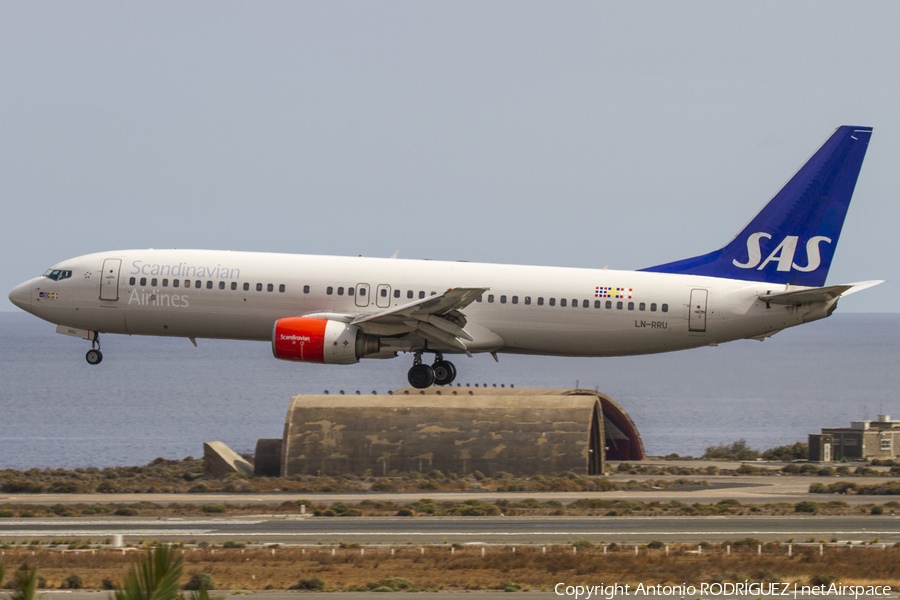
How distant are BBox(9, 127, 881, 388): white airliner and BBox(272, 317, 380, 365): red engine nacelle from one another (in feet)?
0.17

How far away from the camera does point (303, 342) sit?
39.8 metres

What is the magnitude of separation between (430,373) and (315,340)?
4.84m

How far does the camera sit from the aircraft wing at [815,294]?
3981 cm

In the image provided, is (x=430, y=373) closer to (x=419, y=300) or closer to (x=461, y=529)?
(x=419, y=300)

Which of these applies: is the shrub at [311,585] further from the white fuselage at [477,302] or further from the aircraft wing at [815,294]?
the aircraft wing at [815,294]

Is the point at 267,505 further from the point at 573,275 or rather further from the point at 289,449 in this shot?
the point at 573,275

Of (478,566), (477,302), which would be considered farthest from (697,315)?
(478,566)

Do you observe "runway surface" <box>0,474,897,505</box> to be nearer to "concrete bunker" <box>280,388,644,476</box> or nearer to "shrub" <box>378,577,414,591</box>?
"concrete bunker" <box>280,388,644,476</box>

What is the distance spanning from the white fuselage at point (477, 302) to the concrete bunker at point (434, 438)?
2368cm

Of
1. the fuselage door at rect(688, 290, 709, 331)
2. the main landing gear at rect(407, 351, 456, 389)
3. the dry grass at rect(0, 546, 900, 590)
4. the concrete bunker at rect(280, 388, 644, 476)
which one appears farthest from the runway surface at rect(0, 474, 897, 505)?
the dry grass at rect(0, 546, 900, 590)

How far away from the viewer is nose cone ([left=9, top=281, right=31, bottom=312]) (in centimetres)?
4419

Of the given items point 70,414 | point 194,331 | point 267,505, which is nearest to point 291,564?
point 194,331

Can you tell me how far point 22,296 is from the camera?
44.4 metres

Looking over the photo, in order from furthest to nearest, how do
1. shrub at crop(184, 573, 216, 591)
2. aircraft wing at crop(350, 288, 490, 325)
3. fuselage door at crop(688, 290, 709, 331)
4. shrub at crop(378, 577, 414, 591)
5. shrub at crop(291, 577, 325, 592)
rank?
1. fuselage door at crop(688, 290, 709, 331)
2. aircraft wing at crop(350, 288, 490, 325)
3. shrub at crop(184, 573, 216, 591)
4. shrub at crop(378, 577, 414, 591)
5. shrub at crop(291, 577, 325, 592)
